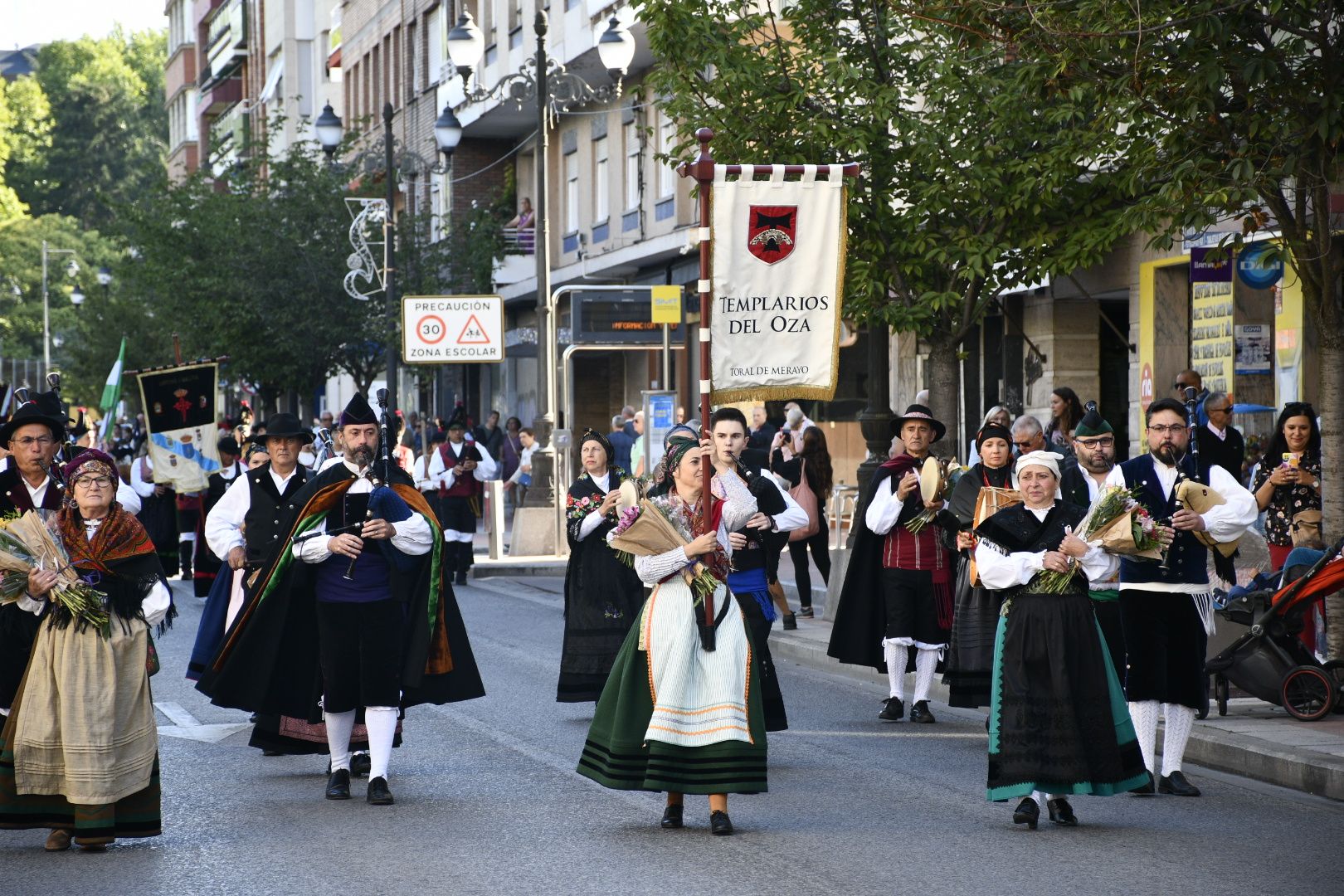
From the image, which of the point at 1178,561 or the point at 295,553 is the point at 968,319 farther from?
the point at 295,553

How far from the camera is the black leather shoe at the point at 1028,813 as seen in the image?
8.52m

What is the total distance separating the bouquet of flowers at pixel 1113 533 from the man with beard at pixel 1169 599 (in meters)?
0.76

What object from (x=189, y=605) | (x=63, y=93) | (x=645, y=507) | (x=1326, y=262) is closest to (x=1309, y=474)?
(x=1326, y=262)

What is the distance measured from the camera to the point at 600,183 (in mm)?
37844

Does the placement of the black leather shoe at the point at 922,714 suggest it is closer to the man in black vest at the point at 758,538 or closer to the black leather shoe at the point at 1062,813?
the man in black vest at the point at 758,538

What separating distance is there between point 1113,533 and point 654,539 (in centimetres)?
192

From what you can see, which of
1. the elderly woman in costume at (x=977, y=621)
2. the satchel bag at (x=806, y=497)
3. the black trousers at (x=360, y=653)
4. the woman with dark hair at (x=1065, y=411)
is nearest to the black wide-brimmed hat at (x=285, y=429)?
the black trousers at (x=360, y=653)

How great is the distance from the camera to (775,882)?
291 inches

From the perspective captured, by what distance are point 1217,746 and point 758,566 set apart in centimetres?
257

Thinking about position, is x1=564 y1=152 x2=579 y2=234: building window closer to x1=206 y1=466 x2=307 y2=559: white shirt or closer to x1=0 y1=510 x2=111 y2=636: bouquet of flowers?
x1=206 y1=466 x2=307 y2=559: white shirt

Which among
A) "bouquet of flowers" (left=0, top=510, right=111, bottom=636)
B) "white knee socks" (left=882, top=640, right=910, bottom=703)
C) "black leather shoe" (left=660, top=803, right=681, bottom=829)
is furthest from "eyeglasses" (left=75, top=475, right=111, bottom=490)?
"white knee socks" (left=882, top=640, right=910, bottom=703)

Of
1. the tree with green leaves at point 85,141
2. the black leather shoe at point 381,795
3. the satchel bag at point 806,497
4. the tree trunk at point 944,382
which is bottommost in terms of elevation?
the black leather shoe at point 381,795

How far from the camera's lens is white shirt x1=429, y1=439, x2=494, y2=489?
22.8 meters

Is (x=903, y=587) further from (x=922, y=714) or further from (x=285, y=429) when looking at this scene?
(x=285, y=429)
